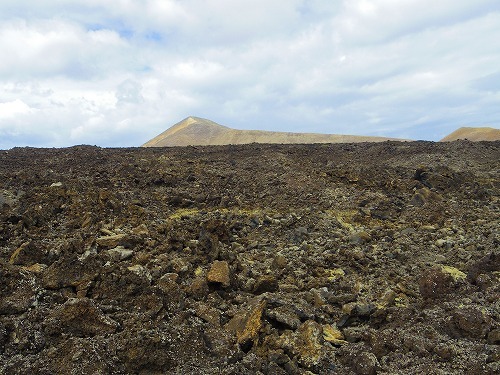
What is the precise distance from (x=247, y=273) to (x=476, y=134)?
3642cm

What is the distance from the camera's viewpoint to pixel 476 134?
36875 millimetres

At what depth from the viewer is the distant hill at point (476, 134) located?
113 feet

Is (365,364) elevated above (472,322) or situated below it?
below

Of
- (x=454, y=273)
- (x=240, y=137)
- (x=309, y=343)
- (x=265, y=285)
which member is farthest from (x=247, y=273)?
(x=240, y=137)

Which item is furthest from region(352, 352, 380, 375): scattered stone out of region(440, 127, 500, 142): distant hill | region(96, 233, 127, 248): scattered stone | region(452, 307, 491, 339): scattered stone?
region(440, 127, 500, 142): distant hill

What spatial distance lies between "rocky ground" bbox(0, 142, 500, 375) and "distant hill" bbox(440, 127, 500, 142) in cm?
2614

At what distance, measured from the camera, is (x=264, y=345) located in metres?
4.70

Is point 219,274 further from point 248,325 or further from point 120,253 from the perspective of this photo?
point 120,253

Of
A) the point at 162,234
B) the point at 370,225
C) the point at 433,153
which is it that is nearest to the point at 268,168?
the point at 370,225

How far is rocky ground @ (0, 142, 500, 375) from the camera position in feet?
14.6

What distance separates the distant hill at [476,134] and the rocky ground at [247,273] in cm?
2614

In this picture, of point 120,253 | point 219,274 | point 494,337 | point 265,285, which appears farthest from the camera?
point 120,253

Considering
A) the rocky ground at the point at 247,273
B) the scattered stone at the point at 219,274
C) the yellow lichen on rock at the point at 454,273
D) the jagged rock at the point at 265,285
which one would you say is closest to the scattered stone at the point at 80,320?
the rocky ground at the point at 247,273

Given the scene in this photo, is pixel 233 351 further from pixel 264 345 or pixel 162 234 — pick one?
pixel 162 234
